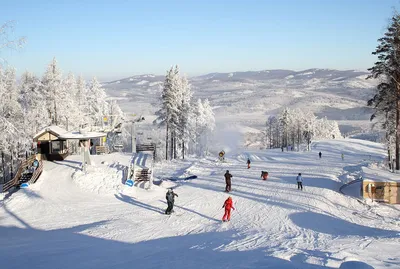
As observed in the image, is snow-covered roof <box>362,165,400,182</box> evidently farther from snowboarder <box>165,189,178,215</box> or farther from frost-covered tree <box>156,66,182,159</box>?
frost-covered tree <box>156,66,182,159</box>

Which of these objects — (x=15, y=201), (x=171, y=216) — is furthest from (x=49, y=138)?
(x=171, y=216)

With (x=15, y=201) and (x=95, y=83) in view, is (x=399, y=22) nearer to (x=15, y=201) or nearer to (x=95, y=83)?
(x=15, y=201)

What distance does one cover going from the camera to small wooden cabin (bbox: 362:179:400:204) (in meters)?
23.2

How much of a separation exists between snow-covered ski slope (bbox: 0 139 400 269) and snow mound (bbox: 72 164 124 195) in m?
0.07

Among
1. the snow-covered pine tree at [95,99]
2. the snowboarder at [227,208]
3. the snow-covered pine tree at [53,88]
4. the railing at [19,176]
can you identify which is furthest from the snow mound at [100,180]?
the snow-covered pine tree at [95,99]

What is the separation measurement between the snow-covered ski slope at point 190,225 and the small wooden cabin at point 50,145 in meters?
1.65

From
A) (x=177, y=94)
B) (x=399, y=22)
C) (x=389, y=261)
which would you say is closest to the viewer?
(x=389, y=261)

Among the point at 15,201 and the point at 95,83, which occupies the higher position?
the point at 95,83

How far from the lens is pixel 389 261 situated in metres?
10.6

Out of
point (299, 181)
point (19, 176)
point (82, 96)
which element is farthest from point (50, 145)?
point (82, 96)

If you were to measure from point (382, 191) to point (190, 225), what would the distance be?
557 inches

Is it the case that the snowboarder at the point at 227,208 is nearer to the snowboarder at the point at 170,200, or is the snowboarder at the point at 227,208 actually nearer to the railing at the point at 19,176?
the snowboarder at the point at 170,200

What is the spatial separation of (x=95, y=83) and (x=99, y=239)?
43873 millimetres

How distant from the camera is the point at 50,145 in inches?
1180
